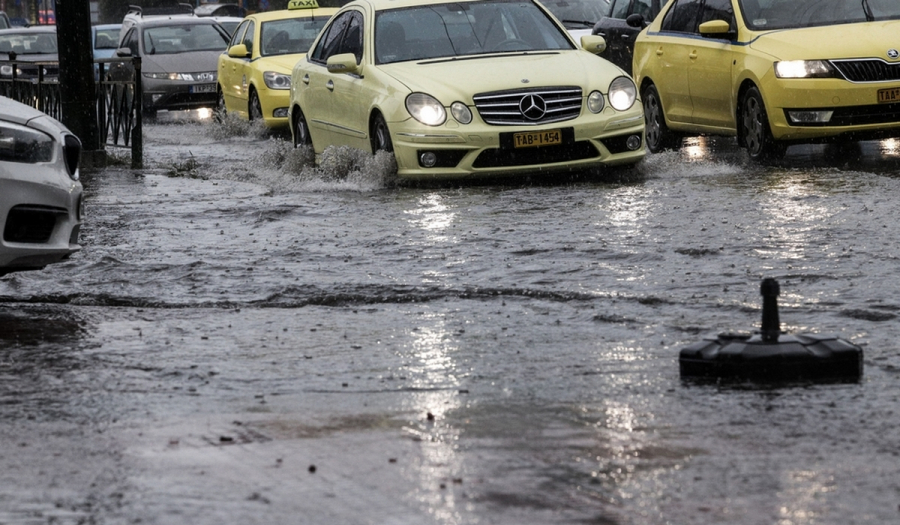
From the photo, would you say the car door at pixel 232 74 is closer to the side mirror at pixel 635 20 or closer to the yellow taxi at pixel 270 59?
the yellow taxi at pixel 270 59

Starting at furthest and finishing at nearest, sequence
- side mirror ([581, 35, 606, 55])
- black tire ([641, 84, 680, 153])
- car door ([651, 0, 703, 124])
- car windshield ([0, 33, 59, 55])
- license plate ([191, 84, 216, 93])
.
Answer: car windshield ([0, 33, 59, 55]), license plate ([191, 84, 216, 93]), black tire ([641, 84, 680, 153]), car door ([651, 0, 703, 124]), side mirror ([581, 35, 606, 55])

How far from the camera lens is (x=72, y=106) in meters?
16.2

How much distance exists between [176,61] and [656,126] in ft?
39.6

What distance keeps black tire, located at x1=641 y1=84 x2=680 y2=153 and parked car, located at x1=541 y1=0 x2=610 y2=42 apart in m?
5.84

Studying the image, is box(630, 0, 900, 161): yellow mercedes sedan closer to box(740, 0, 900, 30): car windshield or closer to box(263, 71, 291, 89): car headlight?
box(740, 0, 900, 30): car windshield

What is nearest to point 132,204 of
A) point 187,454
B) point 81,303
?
point 81,303

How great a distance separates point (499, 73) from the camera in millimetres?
12977

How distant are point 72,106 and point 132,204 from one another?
3.96 m

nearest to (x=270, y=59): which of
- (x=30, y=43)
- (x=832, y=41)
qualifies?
(x=832, y=41)

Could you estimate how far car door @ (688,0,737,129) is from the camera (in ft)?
47.1

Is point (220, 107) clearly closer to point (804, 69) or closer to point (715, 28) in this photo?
point (715, 28)

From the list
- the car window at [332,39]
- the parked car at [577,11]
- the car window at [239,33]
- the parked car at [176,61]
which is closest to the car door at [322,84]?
the car window at [332,39]

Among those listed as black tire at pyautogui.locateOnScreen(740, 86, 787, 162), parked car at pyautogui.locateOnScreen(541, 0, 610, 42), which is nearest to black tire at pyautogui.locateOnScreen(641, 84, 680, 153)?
black tire at pyautogui.locateOnScreen(740, 86, 787, 162)

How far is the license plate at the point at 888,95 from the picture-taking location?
1313 cm
